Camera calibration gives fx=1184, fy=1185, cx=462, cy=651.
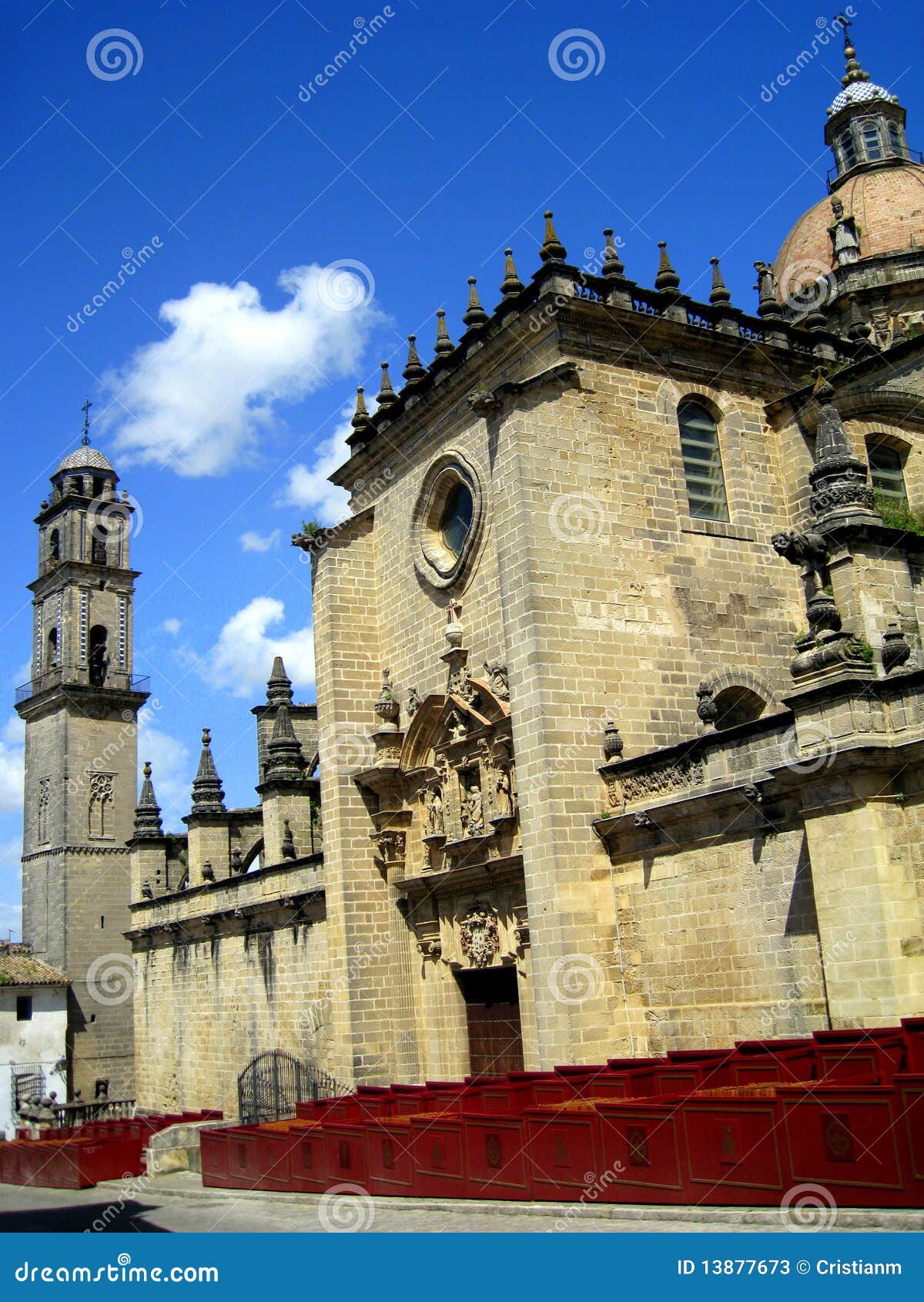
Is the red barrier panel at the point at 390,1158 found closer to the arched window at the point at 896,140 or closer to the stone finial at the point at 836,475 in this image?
the stone finial at the point at 836,475

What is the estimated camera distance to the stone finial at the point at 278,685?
32.9 m

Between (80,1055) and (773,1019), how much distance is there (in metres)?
35.3

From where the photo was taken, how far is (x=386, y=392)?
2180 centimetres

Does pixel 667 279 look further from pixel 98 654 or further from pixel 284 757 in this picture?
pixel 98 654

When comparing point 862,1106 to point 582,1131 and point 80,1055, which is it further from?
point 80,1055

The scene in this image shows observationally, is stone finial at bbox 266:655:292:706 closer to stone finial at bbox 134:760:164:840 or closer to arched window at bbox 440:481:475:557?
stone finial at bbox 134:760:164:840

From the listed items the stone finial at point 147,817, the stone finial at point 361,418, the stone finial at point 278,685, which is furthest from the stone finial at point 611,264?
the stone finial at point 147,817

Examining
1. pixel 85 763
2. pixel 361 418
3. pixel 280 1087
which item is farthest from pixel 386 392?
pixel 85 763

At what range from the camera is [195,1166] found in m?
18.0

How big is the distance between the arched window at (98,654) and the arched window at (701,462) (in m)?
33.7

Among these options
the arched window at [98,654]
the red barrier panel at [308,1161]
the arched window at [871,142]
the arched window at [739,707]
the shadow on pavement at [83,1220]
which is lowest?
the shadow on pavement at [83,1220]

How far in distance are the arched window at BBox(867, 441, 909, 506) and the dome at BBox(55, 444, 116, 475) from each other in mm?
37873

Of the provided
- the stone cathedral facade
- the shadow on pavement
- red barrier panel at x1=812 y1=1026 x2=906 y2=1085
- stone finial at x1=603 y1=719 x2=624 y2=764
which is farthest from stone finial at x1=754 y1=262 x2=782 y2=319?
the shadow on pavement

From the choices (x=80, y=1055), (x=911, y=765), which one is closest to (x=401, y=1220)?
(x=911, y=765)
